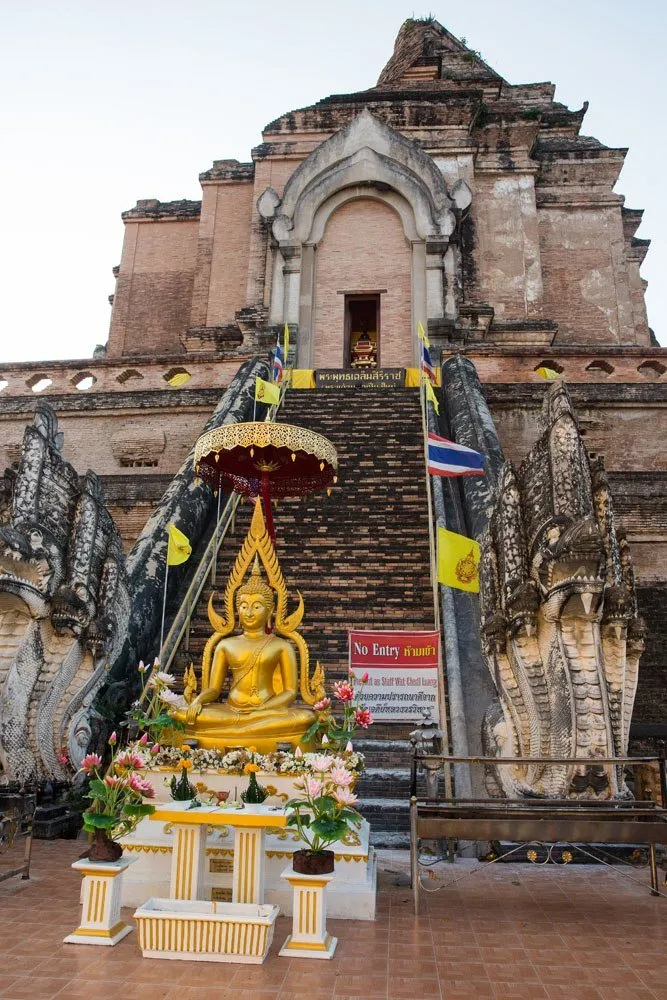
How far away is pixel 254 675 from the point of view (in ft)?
20.2

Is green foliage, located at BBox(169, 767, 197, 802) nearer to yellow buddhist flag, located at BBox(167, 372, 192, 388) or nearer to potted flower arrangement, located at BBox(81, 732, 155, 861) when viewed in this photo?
potted flower arrangement, located at BBox(81, 732, 155, 861)

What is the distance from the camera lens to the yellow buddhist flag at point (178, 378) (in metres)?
16.5

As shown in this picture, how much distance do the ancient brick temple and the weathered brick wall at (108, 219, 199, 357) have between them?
62mm

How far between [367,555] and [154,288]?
1622 centimetres

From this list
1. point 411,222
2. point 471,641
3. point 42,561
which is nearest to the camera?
point 42,561

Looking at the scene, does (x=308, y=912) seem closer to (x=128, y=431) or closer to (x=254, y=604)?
(x=254, y=604)

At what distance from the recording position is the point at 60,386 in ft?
53.8

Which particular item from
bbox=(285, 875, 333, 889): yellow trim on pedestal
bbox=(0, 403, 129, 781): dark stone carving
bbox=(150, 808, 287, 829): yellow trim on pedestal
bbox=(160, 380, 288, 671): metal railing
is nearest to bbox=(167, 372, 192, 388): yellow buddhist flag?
bbox=(160, 380, 288, 671): metal railing

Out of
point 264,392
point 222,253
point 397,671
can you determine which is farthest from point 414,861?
point 222,253

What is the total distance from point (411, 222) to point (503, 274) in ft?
10.8

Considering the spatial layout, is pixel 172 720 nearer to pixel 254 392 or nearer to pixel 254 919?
pixel 254 919

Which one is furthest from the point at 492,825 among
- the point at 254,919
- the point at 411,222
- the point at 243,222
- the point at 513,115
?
the point at 513,115

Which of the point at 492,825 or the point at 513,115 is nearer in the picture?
the point at 492,825

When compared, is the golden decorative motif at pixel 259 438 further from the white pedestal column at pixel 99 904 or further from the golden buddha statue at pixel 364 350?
the golden buddha statue at pixel 364 350
